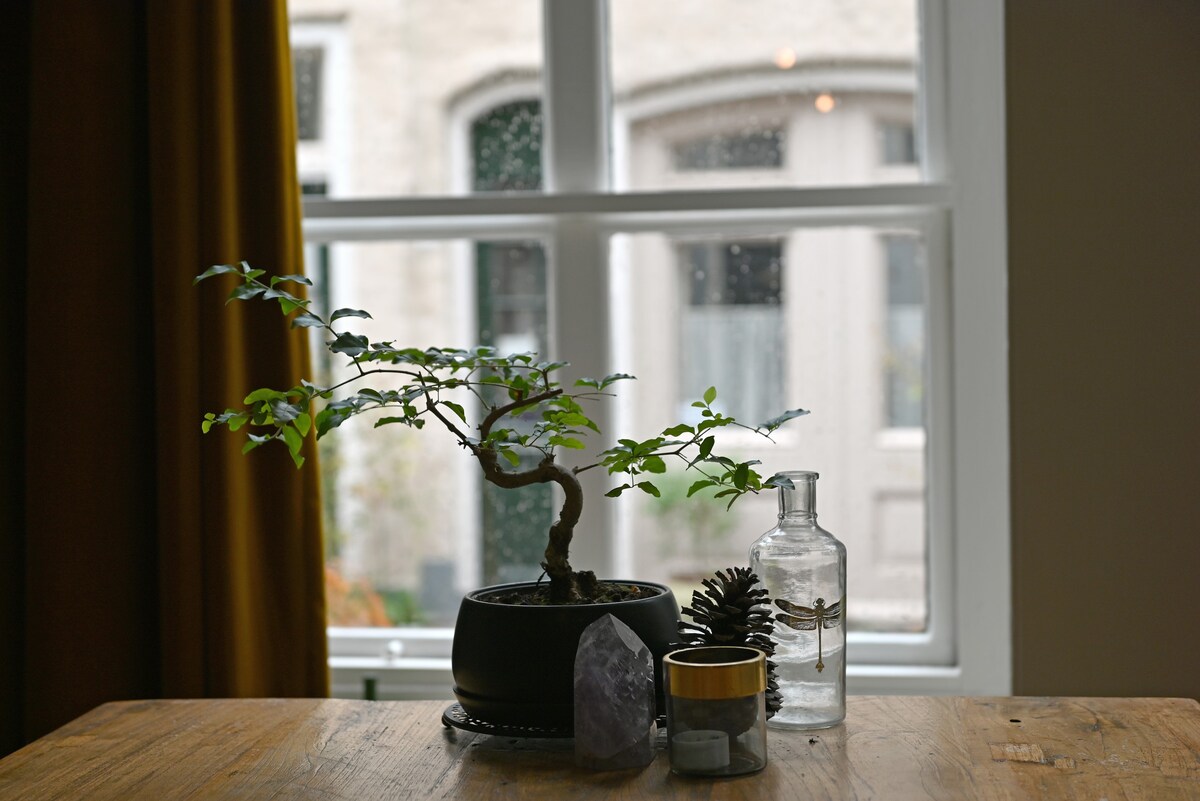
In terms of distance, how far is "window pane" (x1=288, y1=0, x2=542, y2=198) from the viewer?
2.14 m

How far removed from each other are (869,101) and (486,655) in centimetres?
138

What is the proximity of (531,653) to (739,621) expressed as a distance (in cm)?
22

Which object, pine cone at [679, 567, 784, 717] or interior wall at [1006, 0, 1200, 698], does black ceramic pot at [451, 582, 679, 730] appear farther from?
interior wall at [1006, 0, 1200, 698]

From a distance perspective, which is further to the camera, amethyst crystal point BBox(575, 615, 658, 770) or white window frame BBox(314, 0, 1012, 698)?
white window frame BBox(314, 0, 1012, 698)

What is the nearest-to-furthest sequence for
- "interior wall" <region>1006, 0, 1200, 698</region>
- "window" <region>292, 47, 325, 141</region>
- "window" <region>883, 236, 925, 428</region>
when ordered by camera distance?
"interior wall" <region>1006, 0, 1200, 698</region>
"window" <region>883, 236, 925, 428</region>
"window" <region>292, 47, 325, 141</region>

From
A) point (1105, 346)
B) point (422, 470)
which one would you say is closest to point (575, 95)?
point (422, 470)

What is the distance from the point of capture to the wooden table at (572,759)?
3.37ft

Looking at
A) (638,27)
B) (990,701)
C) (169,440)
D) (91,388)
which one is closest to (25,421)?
(91,388)

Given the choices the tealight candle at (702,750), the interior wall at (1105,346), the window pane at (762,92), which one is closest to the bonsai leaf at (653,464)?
the tealight candle at (702,750)

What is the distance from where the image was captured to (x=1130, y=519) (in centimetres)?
174

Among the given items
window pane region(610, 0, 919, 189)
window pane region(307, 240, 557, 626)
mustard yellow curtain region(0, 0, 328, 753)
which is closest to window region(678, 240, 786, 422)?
window pane region(610, 0, 919, 189)

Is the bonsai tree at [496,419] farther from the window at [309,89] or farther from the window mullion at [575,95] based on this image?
the window at [309,89]

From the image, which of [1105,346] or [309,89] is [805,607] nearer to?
[1105,346]

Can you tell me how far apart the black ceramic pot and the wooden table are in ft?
0.15
